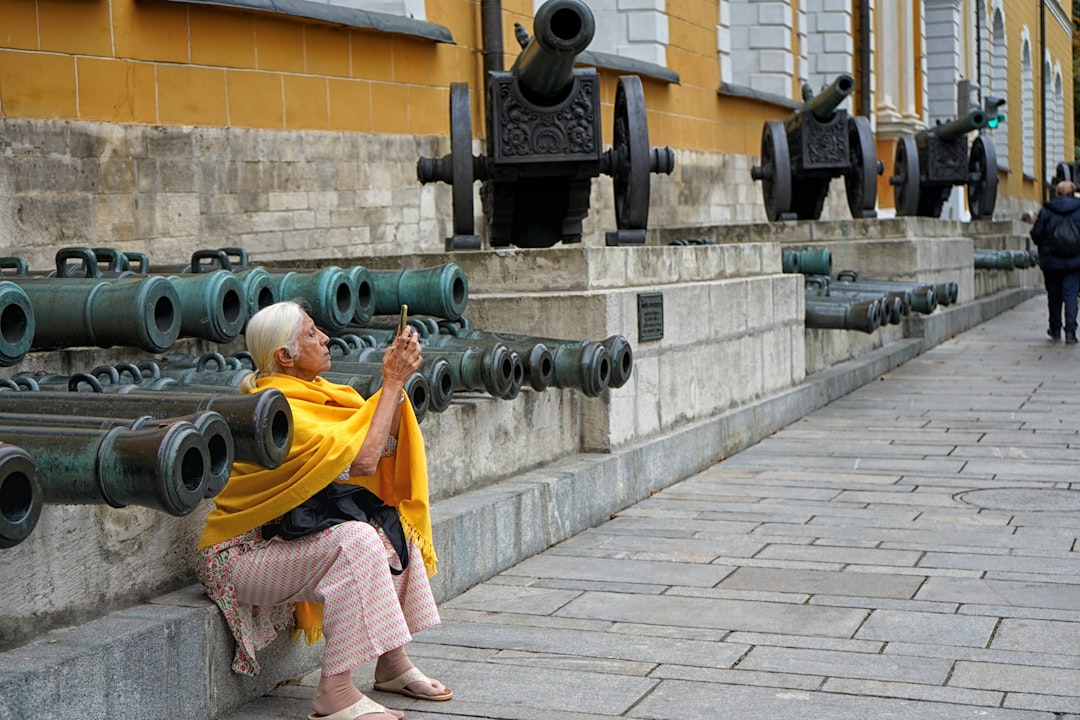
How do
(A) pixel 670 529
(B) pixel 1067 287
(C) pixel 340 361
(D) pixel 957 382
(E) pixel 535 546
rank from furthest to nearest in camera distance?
(B) pixel 1067 287, (D) pixel 957 382, (A) pixel 670 529, (E) pixel 535 546, (C) pixel 340 361

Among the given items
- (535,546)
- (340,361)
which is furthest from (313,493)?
(535,546)

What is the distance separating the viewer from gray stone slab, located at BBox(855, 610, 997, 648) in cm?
456

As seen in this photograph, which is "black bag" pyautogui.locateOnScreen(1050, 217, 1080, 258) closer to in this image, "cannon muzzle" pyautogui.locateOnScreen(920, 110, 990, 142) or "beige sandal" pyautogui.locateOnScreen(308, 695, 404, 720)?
"cannon muzzle" pyautogui.locateOnScreen(920, 110, 990, 142)

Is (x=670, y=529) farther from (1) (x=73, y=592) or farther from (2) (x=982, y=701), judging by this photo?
(1) (x=73, y=592)

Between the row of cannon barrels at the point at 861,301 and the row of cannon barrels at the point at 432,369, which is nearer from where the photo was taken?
the row of cannon barrels at the point at 432,369

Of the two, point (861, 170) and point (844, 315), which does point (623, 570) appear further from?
point (861, 170)

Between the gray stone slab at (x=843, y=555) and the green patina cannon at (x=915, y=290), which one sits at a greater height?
the green patina cannon at (x=915, y=290)

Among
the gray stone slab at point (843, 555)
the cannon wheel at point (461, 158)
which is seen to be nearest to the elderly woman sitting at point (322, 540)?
the gray stone slab at point (843, 555)

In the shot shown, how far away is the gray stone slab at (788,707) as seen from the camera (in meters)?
3.86

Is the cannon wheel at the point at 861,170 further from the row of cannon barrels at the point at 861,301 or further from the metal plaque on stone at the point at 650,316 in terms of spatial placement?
the metal plaque on stone at the point at 650,316

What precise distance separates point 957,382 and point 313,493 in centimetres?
827

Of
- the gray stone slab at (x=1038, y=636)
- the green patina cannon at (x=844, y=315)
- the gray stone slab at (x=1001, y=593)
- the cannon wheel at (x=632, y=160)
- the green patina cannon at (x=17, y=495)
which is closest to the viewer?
the green patina cannon at (x=17, y=495)

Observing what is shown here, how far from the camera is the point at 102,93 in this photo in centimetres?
944

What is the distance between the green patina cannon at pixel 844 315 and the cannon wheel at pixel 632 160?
2024 millimetres
